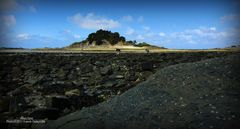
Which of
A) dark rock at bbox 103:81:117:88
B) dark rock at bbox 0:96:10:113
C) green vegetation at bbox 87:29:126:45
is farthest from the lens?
green vegetation at bbox 87:29:126:45

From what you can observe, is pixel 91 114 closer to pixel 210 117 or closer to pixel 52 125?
pixel 52 125

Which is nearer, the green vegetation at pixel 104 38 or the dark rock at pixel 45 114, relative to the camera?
the dark rock at pixel 45 114

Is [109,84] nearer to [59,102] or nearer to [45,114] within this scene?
[59,102]

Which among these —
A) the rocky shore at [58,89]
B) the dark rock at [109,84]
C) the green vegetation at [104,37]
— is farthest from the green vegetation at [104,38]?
the dark rock at [109,84]

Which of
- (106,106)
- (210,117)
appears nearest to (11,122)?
(106,106)

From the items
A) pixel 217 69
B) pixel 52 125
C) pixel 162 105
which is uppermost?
pixel 217 69

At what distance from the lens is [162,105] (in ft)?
31.8

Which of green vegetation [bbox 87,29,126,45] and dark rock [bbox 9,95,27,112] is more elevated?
green vegetation [bbox 87,29,126,45]

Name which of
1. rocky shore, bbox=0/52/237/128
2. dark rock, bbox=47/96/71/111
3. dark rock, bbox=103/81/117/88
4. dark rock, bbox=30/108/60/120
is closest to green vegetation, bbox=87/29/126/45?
rocky shore, bbox=0/52/237/128

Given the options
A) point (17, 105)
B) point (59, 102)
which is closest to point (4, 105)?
point (17, 105)

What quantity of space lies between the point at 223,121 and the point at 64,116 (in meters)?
5.00

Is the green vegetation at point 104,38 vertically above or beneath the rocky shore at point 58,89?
above

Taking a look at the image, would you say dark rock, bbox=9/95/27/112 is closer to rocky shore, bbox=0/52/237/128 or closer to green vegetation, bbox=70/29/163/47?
rocky shore, bbox=0/52/237/128

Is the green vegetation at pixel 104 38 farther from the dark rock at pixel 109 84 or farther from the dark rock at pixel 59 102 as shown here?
the dark rock at pixel 59 102
